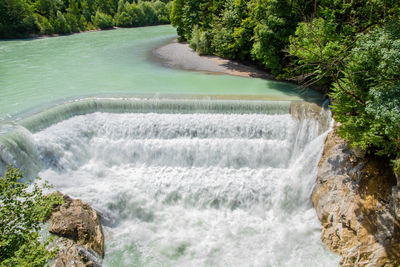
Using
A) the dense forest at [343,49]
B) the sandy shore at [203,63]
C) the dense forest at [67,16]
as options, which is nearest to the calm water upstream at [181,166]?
the dense forest at [343,49]

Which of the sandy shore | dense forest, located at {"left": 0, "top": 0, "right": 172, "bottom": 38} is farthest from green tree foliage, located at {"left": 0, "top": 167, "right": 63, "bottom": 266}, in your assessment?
dense forest, located at {"left": 0, "top": 0, "right": 172, "bottom": 38}

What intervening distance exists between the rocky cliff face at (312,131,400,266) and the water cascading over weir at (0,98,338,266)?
0.50 metres

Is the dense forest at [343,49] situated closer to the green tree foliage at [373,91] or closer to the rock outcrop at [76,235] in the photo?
the green tree foliage at [373,91]

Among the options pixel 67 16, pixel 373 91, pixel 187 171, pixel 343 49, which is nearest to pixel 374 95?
pixel 373 91

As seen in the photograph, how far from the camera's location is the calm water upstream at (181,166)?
888 cm

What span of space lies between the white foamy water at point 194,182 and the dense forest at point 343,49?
2539 millimetres

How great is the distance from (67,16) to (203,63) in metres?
41.2

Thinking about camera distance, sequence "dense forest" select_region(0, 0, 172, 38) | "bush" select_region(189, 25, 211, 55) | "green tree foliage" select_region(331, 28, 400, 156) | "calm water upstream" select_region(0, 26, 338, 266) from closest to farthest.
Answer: "green tree foliage" select_region(331, 28, 400, 156) < "calm water upstream" select_region(0, 26, 338, 266) < "bush" select_region(189, 25, 211, 55) < "dense forest" select_region(0, 0, 172, 38)

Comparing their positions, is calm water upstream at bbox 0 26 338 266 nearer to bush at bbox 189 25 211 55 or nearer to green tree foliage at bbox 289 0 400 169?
green tree foliage at bbox 289 0 400 169

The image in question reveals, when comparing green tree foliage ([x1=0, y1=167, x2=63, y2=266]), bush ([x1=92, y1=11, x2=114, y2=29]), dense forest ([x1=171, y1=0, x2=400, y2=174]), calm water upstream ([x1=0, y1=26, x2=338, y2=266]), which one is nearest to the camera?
green tree foliage ([x1=0, y1=167, x2=63, y2=266])

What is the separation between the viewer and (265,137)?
1155 cm

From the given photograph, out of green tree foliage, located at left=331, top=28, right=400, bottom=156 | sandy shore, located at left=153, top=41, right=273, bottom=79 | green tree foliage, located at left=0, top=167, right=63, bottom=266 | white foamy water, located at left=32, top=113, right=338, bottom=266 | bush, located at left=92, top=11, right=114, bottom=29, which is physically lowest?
white foamy water, located at left=32, top=113, right=338, bottom=266

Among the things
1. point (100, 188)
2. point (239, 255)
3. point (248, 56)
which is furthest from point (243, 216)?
point (248, 56)

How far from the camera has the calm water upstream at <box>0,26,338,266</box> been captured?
8883 mm
